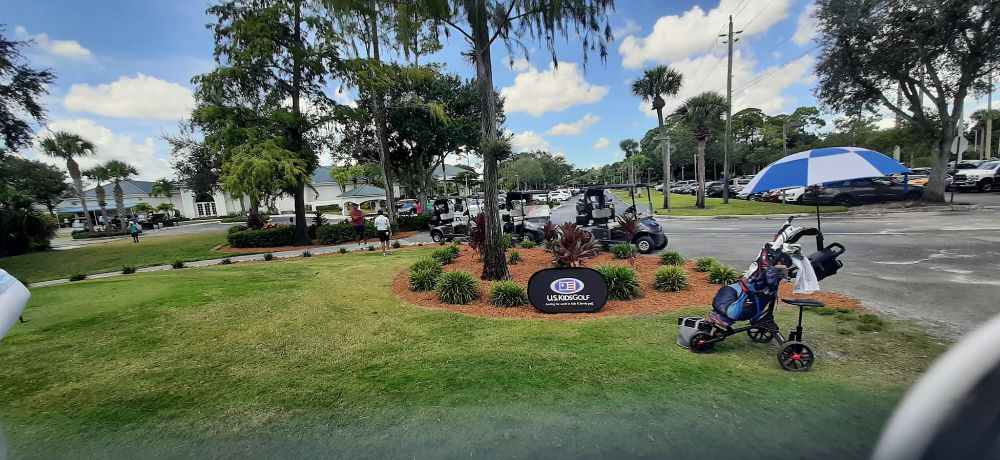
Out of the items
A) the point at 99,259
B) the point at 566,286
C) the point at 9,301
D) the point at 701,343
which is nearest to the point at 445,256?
the point at 566,286

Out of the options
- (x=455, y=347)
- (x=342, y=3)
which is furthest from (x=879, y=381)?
(x=342, y=3)

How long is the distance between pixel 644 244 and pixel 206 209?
205 feet

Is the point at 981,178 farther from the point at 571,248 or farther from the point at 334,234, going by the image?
the point at 334,234

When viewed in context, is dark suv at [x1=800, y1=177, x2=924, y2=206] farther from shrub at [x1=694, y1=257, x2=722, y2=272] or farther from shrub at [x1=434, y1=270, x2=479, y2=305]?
shrub at [x1=434, y1=270, x2=479, y2=305]

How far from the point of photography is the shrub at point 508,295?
21.1 ft

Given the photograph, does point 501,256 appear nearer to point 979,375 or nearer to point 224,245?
point 979,375

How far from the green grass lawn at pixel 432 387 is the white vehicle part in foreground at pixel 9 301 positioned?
4.62 feet

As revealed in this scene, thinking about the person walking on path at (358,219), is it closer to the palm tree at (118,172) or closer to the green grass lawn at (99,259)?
the green grass lawn at (99,259)

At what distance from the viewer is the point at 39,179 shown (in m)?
29.1

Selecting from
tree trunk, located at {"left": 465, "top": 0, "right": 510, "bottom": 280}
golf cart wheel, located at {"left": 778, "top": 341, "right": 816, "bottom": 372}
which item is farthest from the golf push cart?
tree trunk, located at {"left": 465, "top": 0, "right": 510, "bottom": 280}

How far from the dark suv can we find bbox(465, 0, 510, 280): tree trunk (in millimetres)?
19333

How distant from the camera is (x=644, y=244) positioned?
11.1m

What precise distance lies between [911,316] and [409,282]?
7.64 metres

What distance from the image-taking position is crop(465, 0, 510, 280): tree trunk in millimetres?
7141
